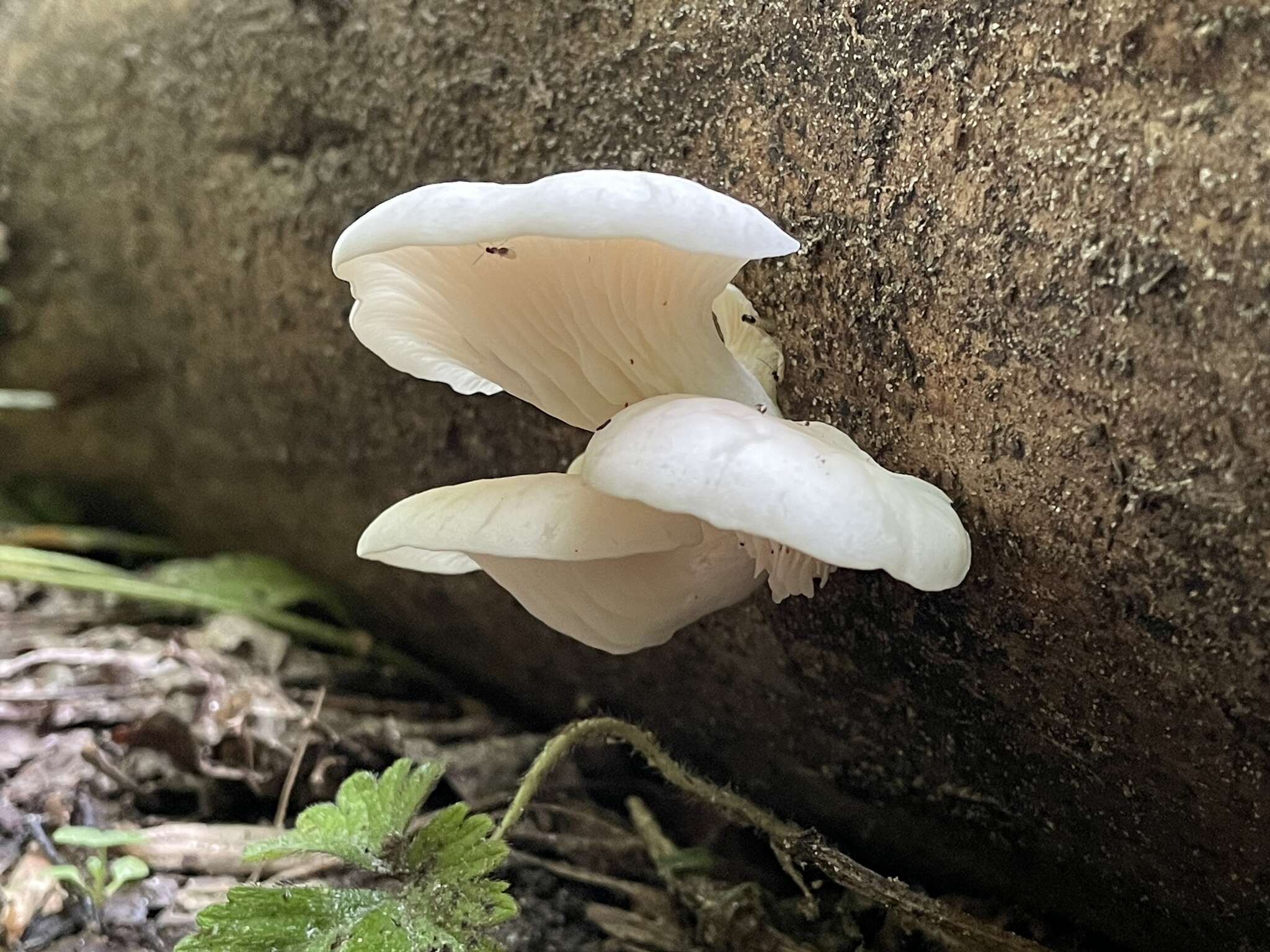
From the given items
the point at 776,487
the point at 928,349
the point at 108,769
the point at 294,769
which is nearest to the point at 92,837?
the point at 108,769

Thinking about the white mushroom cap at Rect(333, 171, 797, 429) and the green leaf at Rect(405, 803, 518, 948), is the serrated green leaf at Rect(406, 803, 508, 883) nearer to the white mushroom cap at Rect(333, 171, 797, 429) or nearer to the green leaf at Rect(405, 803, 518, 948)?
the green leaf at Rect(405, 803, 518, 948)

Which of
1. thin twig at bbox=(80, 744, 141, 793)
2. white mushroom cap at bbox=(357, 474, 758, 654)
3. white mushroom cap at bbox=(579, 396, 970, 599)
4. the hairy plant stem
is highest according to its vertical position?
white mushroom cap at bbox=(579, 396, 970, 599)

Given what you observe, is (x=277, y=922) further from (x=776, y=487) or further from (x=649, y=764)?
(x=776, y=487)

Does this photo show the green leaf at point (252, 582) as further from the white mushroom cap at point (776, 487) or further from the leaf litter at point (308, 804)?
the white mushroom cap at point (776, 487)

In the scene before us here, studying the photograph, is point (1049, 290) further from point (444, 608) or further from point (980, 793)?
point (444, 608)

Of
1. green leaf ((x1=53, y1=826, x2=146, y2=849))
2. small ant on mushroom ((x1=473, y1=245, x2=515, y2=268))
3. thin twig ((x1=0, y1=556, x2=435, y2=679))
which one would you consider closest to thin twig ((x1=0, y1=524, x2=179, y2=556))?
thin twig ((x1=0, y1=556, x2=435, y2=679))

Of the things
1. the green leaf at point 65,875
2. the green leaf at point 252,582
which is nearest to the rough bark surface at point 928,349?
the green leaf at point 252,582
